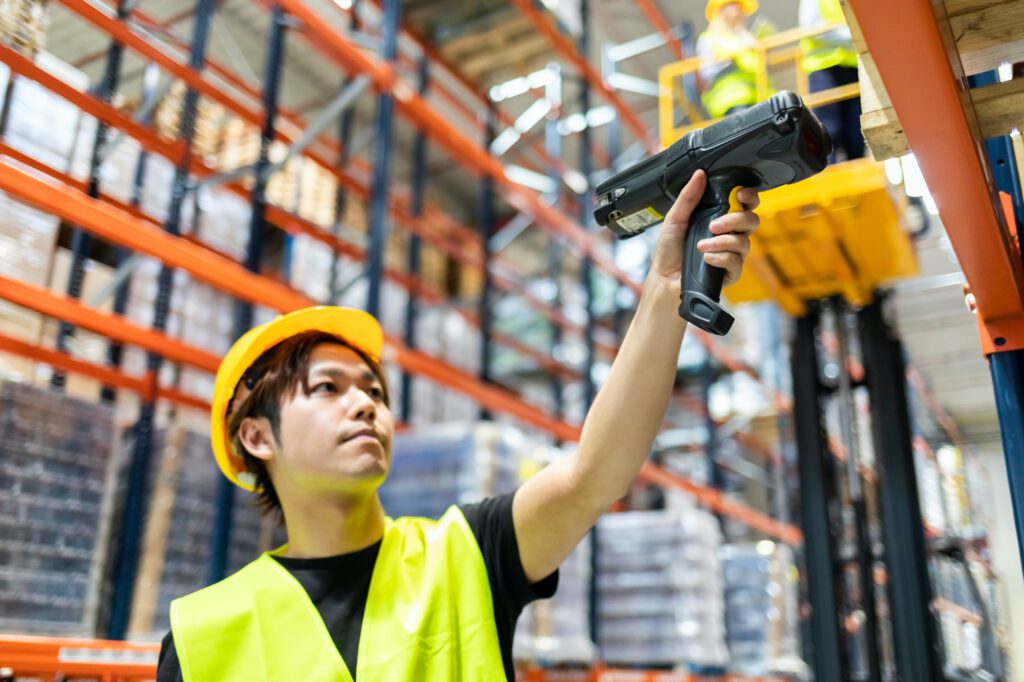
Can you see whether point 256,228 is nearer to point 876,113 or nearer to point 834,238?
point 834,238

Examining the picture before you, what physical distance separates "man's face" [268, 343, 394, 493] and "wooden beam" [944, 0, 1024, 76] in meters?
1.43

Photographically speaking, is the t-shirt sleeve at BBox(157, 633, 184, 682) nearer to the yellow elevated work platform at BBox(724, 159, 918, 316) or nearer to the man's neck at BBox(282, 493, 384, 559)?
the man's neck at BBox(282, 493, 384, 559)

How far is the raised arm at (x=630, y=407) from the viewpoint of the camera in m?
1.70

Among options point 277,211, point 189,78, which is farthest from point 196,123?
point 189,78

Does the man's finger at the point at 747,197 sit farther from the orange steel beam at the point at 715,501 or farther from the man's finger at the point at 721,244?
the orange steel beam at the point at 715,501

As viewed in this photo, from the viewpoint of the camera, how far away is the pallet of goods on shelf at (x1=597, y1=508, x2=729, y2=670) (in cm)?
706

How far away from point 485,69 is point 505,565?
6824mm

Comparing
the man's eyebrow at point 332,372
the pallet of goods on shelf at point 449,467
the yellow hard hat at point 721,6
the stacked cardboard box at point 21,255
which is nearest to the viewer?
the man's eyebrow at point 332,372

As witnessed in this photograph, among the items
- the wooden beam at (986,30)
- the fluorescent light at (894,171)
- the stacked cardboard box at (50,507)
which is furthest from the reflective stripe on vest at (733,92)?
the stacked cardboard box at (50,507)

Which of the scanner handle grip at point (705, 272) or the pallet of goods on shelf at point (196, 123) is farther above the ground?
the pallet of goods on shelf at point (196, 123)

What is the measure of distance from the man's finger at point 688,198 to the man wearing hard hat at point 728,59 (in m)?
2.27

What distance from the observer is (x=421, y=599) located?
6.47ft

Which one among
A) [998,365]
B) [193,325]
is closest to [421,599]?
[998,365]

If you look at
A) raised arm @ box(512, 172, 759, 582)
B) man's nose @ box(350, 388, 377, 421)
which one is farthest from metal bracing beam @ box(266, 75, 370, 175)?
raised arm @ box(512, 172, 759, 582)
